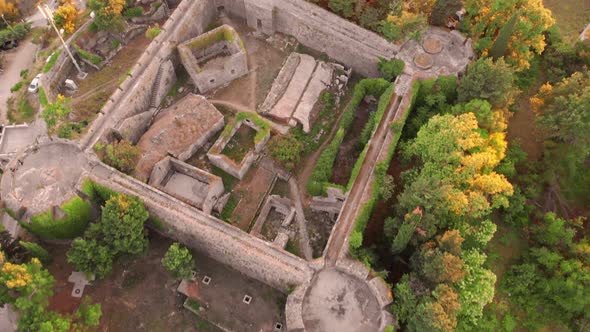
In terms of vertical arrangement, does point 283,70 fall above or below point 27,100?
above

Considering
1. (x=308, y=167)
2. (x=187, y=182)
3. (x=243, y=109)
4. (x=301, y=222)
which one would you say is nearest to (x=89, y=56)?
(x=243, y=109)

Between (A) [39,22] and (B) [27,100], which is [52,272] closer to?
(B) [27,100]

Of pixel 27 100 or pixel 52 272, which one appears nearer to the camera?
pixel 52 272

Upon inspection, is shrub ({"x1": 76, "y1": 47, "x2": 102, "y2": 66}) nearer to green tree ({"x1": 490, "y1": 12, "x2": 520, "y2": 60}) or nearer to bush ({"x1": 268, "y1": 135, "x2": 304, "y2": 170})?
bush ({"x1": 268, "y1": 135, "x2": 304, "y2": 170})

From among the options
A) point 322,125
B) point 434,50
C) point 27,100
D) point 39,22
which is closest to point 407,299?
point 322,125

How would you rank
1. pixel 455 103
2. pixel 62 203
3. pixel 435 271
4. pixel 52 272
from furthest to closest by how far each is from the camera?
pixel 455 103 < pixel 52 272 < pixel 62 203 < pixel 435 271

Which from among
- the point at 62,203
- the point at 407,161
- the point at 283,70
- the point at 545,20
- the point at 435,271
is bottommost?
the point at 62,203

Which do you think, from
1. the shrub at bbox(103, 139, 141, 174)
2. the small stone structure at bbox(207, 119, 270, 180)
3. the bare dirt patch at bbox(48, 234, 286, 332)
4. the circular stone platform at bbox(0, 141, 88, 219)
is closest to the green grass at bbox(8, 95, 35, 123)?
the circular stone platform at bbox(0, 141, 88, 219)
